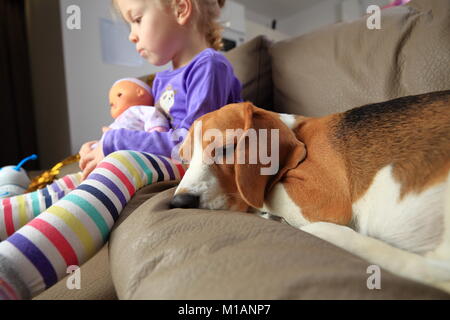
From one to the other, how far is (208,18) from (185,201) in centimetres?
92

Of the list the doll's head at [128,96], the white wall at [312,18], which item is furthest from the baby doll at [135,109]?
the white wall at [312,18]

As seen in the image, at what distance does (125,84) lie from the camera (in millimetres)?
1193

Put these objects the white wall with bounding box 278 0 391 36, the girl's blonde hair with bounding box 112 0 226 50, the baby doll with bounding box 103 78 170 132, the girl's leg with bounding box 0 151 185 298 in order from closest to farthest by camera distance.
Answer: the girl's leg with bounding box 0 151 185 298 < the baby doll with bounding box 103 78 170 132 < the girl's blonde hair with bounding box 112 0 226 50 < the white wall with bounding box 278 0 391 36

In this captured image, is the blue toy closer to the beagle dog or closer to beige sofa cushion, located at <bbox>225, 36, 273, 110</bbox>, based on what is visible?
the beagle dog

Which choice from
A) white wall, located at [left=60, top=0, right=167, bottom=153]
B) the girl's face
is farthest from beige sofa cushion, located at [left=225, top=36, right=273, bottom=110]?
white wall, located at [left=60, top=0, right=167, bottom=153]

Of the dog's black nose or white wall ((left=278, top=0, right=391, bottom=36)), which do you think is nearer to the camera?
the dog's black nose

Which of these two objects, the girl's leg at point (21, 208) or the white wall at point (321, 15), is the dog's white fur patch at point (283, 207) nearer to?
the girl's leg at point (21, 208)

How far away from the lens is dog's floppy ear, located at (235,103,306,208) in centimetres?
53

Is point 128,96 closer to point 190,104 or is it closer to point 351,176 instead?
point 190,104

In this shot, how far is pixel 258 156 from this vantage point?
0.54m

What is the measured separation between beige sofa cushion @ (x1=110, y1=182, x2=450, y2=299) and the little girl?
0.28 feet

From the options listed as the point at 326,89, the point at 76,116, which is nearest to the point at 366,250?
the point at 326,89

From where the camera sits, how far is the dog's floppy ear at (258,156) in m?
0.53

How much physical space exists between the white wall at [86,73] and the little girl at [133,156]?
1.65 m
